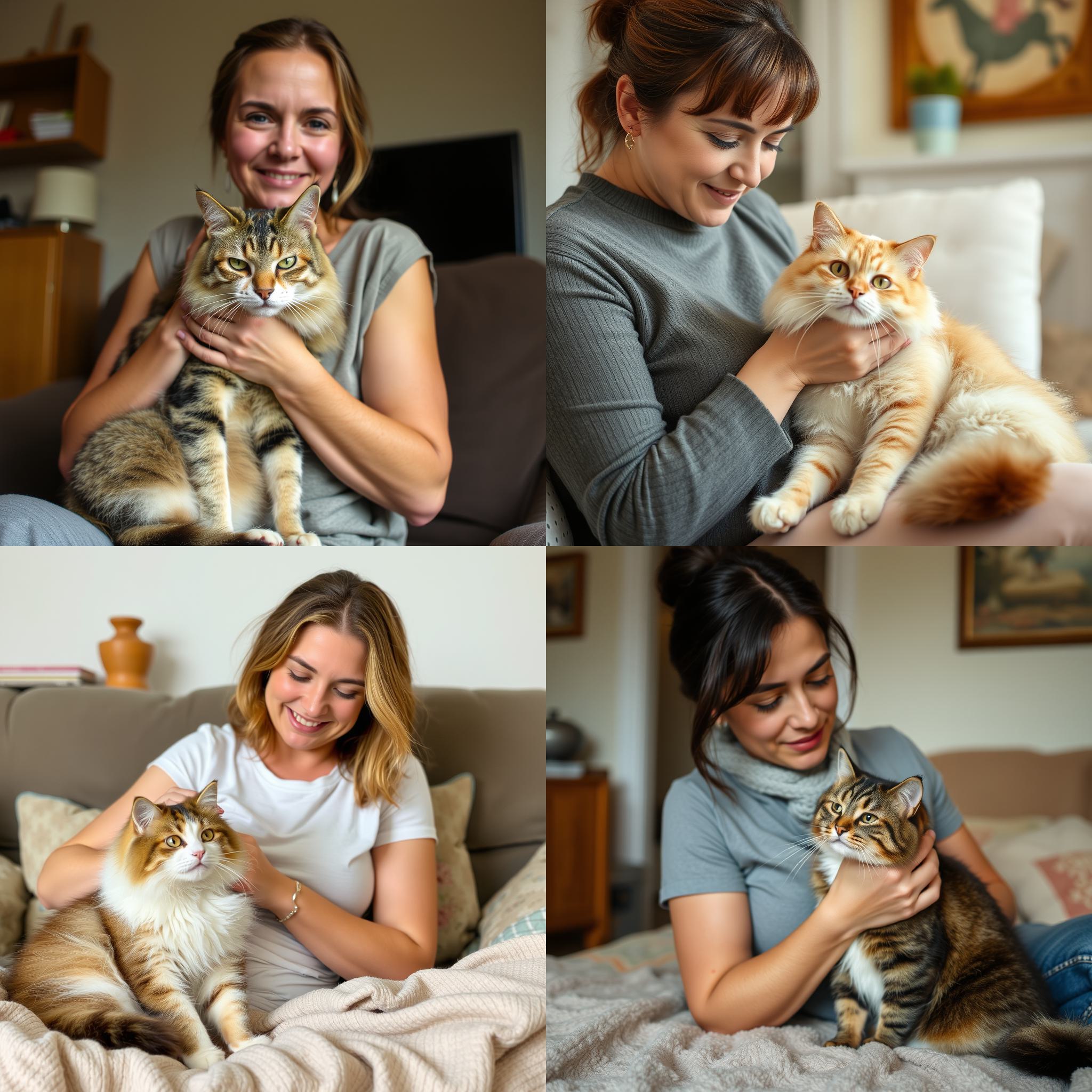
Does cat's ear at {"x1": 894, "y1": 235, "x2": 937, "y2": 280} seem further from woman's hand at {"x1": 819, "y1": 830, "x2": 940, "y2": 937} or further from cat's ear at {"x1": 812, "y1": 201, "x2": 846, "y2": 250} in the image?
woman's hand at {"x1": 819, "y1": 830, "x2": 940, "y2": 937}

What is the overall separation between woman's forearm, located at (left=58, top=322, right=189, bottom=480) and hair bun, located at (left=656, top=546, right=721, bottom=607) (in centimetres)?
67

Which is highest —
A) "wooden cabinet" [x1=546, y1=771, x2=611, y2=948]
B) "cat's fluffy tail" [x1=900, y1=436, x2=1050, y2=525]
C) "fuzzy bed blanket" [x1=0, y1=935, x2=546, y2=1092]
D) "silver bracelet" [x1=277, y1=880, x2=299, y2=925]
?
"cat's fluffy tail" [x1=900, y1=436, x2=1050, y2=525]

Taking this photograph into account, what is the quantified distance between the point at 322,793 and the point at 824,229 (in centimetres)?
106

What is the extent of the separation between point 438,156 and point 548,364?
0.62m

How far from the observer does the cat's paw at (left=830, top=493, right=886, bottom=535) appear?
35.4 inches

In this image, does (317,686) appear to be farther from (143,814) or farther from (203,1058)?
(203,1058)

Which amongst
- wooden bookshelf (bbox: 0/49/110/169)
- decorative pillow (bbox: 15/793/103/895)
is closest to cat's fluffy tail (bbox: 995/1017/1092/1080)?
decorative pillow (bbox: 15/793/103/895)

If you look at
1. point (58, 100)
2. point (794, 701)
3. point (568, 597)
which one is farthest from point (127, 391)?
point (568, 597)

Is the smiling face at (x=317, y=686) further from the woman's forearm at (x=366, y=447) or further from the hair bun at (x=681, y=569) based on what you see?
the hair bun at (x=681, y=569)

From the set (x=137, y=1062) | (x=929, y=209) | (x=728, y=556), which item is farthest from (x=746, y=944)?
(x=929, y=209)

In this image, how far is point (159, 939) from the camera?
118 cm

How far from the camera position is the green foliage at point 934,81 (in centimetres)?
127

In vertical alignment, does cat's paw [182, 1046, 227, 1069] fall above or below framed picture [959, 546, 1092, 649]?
below

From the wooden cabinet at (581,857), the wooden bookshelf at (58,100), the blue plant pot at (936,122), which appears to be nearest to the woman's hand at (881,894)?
the blue plant pot at (936,122)
